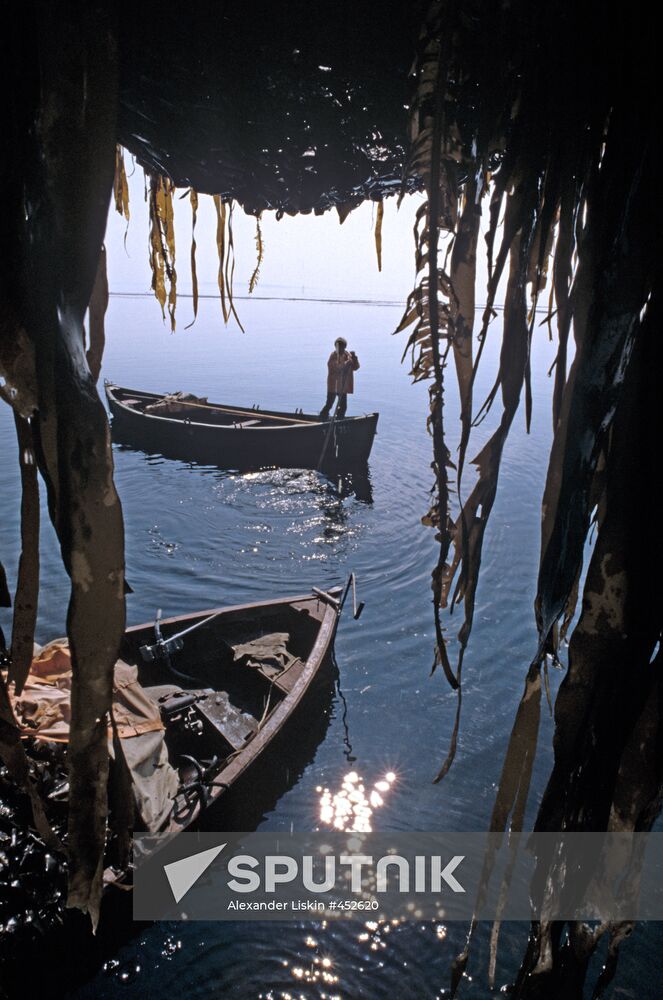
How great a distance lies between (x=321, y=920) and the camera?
682 cm

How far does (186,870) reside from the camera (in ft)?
21.4

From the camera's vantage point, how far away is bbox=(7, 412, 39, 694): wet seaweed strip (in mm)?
1454

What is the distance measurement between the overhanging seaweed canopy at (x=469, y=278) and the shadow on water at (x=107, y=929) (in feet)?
17.0

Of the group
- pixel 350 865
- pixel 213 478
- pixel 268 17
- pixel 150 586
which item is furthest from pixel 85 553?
pixel 213 478

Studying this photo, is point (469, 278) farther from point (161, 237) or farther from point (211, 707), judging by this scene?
point (211, 707)

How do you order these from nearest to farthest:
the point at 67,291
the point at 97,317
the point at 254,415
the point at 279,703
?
1. the point at 67,291
2. the point at 97,317
3. the point at 279,703
4. the point at 254,415

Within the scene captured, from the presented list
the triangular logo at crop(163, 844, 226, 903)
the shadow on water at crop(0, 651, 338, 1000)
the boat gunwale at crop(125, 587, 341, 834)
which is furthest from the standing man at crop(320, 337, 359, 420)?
A: the triangular logo at crop(163, 844, 226, 903)

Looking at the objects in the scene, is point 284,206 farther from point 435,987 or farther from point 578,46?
point 435,987

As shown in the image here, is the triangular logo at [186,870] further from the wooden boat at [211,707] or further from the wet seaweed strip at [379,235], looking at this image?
the wet seaweed strip at [379,235]

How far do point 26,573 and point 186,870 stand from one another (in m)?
6.70

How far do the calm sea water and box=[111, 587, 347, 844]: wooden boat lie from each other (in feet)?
5.56

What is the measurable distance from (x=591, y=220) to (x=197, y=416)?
25133 millimetres

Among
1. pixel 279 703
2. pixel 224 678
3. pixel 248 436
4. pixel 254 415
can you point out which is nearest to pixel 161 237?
pixel 279 703

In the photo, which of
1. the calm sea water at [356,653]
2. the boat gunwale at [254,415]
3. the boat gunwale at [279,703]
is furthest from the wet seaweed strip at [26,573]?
the boat gunwale at [254,415]
